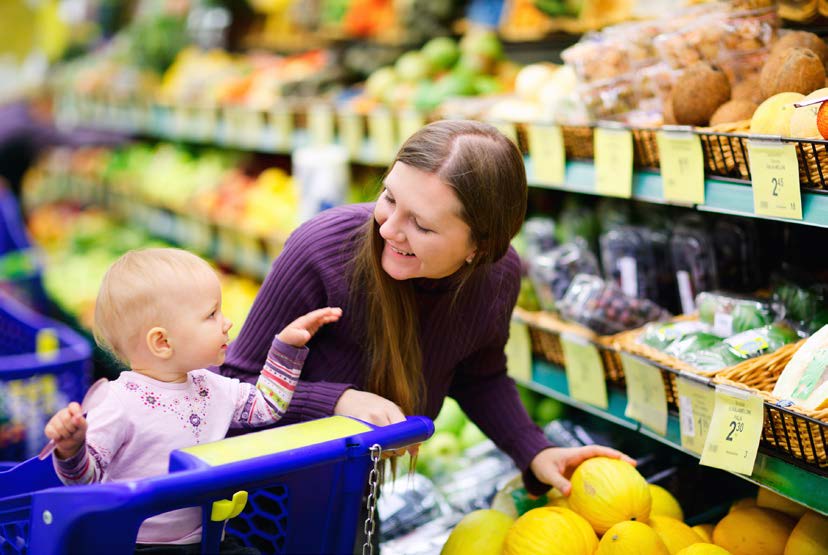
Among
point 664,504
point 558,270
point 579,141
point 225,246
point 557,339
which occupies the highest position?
point 579,141

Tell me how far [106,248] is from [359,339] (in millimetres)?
3994

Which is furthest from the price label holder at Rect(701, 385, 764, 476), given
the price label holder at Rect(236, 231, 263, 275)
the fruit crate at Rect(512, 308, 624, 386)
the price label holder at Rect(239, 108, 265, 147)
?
the price label holder at Rect(239, 108, 265, 147)

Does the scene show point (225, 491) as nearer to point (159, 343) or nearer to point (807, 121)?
point (159, 343)

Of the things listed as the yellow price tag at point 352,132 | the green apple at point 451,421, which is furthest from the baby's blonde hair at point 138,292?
the yellow price tag at point 352,132

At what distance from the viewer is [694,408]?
1626 mm

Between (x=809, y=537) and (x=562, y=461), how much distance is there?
45 centimetres

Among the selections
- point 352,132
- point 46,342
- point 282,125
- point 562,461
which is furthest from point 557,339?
point 282,125

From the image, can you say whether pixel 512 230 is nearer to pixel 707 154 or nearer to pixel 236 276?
pixel 707 154

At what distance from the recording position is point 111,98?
18.6ft

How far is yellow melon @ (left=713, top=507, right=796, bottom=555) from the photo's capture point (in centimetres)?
167

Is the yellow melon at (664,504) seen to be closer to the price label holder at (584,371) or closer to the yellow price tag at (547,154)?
the price label holder at (584,371)

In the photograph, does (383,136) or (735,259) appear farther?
(383,136)

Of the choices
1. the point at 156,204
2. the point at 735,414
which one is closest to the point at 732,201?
the point at 735,414

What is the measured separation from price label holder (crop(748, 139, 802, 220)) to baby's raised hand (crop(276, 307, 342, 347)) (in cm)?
75
